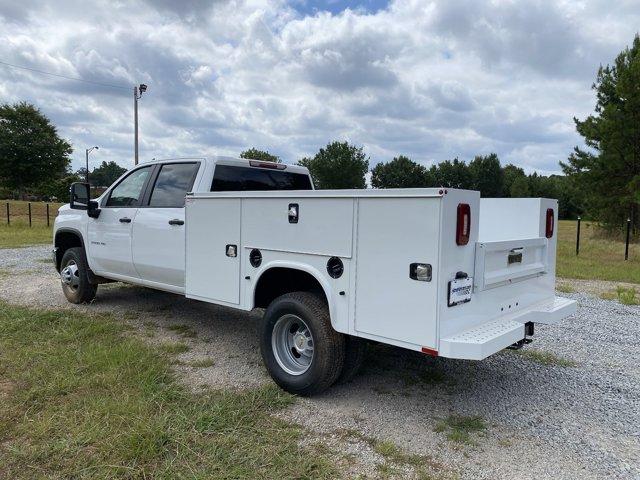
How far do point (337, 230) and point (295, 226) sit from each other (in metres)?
0.43

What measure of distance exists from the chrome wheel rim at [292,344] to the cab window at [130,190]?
8.84ft

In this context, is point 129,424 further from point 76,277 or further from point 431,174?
point 431,174

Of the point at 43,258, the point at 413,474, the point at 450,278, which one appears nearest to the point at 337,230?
the point at 450,278

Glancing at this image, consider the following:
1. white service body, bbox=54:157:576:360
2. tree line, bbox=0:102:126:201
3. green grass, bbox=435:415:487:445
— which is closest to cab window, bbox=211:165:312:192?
white service body, bbox=54:157:576:360

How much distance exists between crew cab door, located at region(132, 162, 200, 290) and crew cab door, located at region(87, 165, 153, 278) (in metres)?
0.19

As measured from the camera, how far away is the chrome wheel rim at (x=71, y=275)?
23.1 ft

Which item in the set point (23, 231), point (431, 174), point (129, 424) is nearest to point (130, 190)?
point (129, 424)

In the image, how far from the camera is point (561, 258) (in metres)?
14.1

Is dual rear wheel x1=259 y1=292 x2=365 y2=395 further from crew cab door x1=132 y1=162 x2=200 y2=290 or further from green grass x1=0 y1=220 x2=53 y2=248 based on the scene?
green grass x1=0 y1=220 x2=53 y2=248

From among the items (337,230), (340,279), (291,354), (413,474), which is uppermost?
(337,230)

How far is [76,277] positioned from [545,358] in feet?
19.7

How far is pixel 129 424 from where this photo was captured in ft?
11.2

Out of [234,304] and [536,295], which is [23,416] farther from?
[536,295]

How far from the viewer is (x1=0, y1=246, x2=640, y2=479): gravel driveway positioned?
10.4 feet
